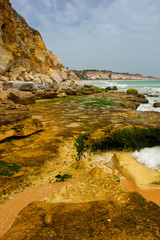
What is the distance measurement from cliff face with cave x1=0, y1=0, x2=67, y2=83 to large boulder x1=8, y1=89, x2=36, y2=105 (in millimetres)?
8239

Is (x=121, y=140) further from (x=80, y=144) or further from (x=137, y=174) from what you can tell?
(x=137, y=174)

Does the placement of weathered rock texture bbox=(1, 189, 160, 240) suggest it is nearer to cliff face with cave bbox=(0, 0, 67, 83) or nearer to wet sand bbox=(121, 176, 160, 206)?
wet sand bbox=(121, 176, 160, 206)

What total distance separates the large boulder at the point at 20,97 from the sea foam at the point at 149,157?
289 inches

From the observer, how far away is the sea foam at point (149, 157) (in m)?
2.96

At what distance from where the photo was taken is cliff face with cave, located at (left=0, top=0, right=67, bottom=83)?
50.4 ft

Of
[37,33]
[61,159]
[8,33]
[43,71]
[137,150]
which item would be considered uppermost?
[37,33]

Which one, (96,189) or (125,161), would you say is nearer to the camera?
(96,189)

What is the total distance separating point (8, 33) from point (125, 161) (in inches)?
774

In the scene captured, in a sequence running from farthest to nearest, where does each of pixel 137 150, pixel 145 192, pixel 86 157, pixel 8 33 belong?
pixel 8 33
pixel 137 150
pixel 86 157
pixel 145 192

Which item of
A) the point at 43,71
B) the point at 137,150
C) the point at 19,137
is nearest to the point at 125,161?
the point at 137,150

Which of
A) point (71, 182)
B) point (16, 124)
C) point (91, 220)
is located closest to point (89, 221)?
point (91, 220)

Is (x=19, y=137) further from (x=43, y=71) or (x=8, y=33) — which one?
(x=43, y=71)

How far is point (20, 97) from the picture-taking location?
27.9 feet

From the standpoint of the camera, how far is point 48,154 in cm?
269
